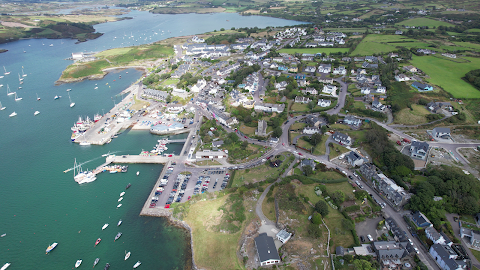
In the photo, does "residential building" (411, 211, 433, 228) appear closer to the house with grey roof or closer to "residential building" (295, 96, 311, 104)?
the house with grey roof

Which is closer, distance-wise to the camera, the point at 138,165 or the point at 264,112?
the point at 138,165

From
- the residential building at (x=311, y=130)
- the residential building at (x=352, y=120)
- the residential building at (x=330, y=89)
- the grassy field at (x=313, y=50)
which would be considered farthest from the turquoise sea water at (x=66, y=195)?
the grassy field at (x=313, y=50)

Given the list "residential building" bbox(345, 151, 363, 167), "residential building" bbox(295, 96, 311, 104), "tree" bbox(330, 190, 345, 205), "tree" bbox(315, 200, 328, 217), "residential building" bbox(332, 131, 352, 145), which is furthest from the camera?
"residential building" bbox(295, 96, 311, 104)

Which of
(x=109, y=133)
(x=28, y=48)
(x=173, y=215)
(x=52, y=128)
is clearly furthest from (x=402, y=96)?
(x=28, y=48)

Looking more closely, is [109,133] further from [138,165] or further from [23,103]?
[23,103]

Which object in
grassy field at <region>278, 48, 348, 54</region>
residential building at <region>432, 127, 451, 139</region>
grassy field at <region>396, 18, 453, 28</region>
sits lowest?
residential building at <region>432, 127, 451, 139</region>

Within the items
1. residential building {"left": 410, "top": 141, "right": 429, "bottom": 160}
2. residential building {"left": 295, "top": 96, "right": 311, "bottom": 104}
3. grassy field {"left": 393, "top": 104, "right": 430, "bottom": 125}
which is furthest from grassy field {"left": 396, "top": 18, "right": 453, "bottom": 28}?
residential building {"left": 410, "top": 141, "right": 429, "bottom": 160}
